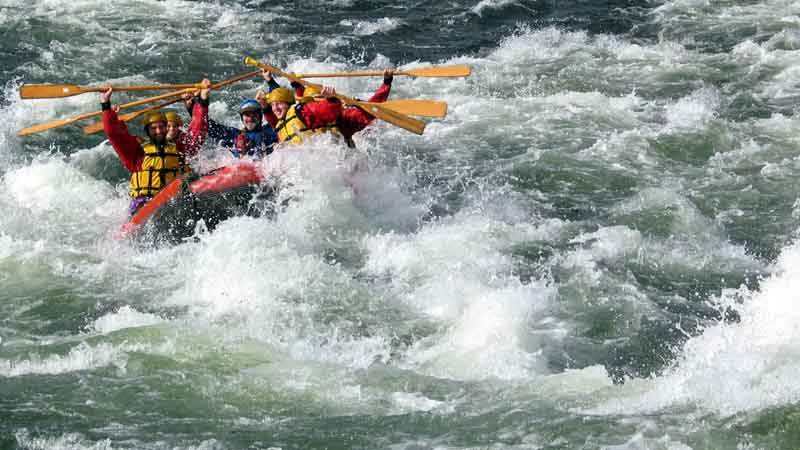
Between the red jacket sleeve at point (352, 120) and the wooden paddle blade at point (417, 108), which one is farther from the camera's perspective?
the red jacket sleeve at point (352, 120)

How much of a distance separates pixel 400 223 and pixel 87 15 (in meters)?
8.01

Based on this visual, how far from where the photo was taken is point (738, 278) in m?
9.23

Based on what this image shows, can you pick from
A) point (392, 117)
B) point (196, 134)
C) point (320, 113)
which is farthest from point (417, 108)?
point (196, 134)

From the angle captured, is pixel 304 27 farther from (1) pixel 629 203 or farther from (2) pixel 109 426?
(2) pixel 109 426

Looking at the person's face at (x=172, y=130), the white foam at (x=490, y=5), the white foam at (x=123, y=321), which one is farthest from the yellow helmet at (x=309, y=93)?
the white foam at (x=490, y=5)

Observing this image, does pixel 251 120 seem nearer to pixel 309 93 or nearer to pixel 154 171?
pixel 309 93

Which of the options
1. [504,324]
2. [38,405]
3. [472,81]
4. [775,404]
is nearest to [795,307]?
[775,404]

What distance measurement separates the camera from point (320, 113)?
36.4 feet

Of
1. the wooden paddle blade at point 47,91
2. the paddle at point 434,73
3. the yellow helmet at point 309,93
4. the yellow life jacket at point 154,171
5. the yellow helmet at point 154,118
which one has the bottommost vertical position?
the yellow life jacket at point 154,171

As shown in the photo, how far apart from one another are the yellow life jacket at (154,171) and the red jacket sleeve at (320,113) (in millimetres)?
1299

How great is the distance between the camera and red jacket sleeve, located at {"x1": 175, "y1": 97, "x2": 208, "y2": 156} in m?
11.0

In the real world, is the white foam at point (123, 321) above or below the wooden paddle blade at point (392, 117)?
below

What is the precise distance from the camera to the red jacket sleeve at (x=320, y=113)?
1107cm

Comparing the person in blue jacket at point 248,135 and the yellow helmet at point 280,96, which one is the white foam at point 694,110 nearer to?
the yellow helmet at point 280,96
